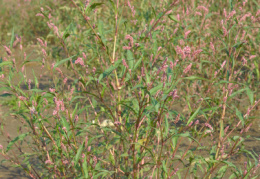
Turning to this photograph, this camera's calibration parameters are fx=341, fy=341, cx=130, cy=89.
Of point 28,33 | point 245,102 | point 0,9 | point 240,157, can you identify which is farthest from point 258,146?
point 0,9

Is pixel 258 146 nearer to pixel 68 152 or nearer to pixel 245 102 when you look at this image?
pixel 245 102

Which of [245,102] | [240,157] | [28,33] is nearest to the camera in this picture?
[240,157]

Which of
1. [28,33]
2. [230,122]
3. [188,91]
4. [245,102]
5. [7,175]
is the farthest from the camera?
[28,33]

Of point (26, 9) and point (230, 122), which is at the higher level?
point (26, 9)

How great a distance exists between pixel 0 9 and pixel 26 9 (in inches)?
24.6

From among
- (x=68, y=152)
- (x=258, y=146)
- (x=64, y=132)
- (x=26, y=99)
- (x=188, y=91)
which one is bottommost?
(x=258, y=146)

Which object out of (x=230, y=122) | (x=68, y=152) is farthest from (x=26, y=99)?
(x=230, y=122)

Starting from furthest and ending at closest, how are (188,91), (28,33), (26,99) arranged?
1. (28,33)
2. (188,91)
3. (26,99)

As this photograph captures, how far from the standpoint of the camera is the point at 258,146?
3.76 metres

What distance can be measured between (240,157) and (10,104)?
10.5 ft

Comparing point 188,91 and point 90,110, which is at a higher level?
point 188,91

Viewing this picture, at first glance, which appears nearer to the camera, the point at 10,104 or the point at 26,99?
the point at 26,99

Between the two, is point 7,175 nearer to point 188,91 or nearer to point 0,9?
point 188,91

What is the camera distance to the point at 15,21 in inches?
321
